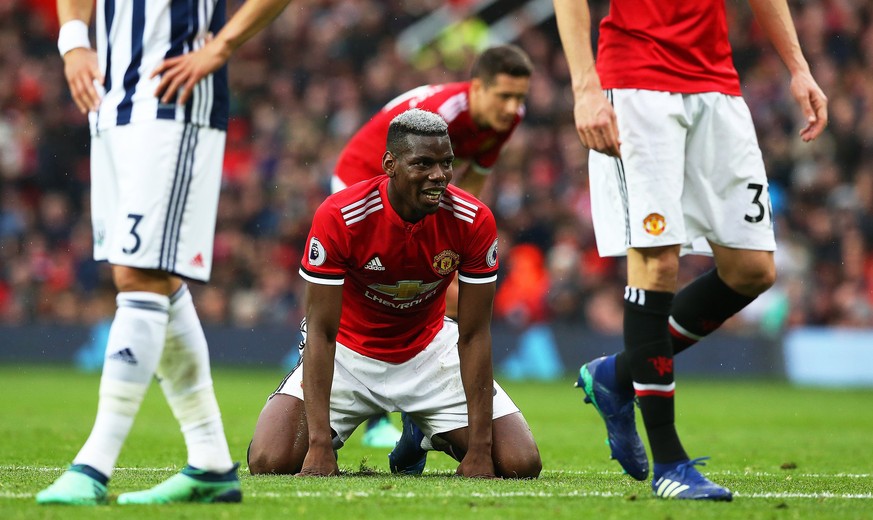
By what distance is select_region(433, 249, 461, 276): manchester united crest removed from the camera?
544 cm

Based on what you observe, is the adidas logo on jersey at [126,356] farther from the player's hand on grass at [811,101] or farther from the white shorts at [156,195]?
the player's hand on grass at [811,101]

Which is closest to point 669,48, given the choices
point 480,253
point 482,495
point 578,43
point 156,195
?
point 578,43

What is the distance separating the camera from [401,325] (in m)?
5.84

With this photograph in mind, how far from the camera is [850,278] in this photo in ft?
51.6

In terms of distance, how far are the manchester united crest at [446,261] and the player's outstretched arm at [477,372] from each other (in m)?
0.09

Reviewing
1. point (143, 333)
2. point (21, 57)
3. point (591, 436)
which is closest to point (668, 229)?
point (143, 333)

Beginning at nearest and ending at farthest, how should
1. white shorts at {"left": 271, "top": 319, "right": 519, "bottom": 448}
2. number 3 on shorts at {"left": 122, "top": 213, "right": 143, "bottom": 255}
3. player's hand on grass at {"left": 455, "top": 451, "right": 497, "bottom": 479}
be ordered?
number 3 on shorts at {"left": 122, "top": 213, "right": 143, "bottom": 255} < player's hand on grass at {"left": 455, "top": 451, "right": 497, "bottom": 479} < white shorts at {"left": 271, "top": 319, "right": 519, "bottom": 448}

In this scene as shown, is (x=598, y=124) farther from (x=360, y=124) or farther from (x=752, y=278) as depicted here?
(x=360, y=124)

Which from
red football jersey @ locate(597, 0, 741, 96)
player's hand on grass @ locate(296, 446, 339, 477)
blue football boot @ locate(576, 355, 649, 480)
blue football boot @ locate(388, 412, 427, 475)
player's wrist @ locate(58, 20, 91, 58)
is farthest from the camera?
blue football boot @ locate(388, 412, 427, 475)

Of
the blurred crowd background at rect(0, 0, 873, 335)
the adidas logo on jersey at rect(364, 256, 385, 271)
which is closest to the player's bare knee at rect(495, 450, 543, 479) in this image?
the adidas logo on jersey at rect(364, 256, 385, 271)

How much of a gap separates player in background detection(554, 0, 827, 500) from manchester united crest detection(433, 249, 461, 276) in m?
0.80

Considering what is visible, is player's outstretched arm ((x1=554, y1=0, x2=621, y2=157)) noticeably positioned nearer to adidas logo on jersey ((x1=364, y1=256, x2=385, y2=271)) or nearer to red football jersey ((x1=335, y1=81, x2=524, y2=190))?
adidas logo on jersey ((x1=364, y1=256, x2=385, y2=271))

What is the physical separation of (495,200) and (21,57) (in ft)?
28.9

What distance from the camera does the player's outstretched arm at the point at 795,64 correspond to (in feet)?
16.3
